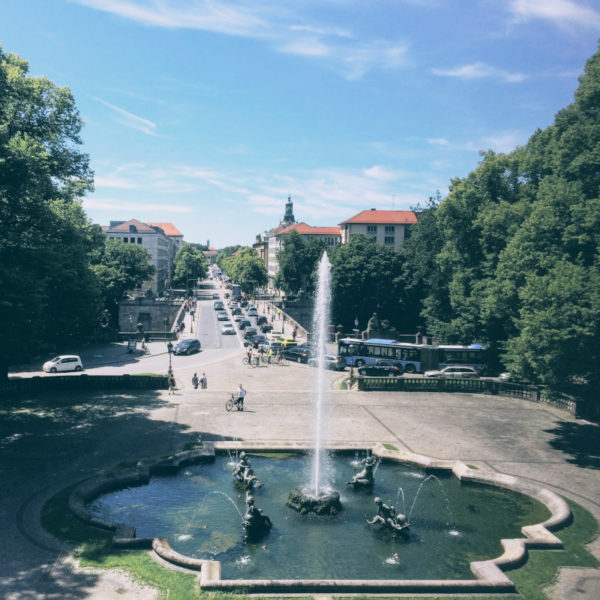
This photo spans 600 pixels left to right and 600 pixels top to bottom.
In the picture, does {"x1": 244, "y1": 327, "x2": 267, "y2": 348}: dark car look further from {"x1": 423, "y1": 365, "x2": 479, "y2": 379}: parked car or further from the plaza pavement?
{"x1": 423, "y1": 365, "x2": 479, "y2": 379}: parked car

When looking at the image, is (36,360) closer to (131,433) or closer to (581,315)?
(131,433)

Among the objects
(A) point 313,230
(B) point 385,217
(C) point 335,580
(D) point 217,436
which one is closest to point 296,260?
(B) point 385,217

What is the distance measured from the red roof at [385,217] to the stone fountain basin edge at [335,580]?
11400 centimetres

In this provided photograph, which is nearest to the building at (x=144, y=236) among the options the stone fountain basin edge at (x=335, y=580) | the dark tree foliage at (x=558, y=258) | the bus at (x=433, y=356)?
the bus at (x=433, y=356)

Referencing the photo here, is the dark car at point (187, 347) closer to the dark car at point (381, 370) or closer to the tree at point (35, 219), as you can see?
the dark car at point (381, 370)

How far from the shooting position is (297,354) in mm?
51844

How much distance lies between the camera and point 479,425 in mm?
29625

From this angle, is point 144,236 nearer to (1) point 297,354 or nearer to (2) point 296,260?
(2) point 296,260

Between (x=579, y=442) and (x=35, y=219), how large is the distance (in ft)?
96.0

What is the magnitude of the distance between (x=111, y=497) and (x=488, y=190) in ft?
124

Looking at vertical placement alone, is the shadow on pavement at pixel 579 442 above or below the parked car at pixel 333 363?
below

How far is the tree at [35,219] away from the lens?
920 inches

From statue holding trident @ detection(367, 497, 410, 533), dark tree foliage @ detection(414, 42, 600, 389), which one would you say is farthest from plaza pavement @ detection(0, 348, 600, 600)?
statue holding trident @ detection(367, 497, 410, 533)

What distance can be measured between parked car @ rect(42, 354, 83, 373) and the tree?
34.2 ft
